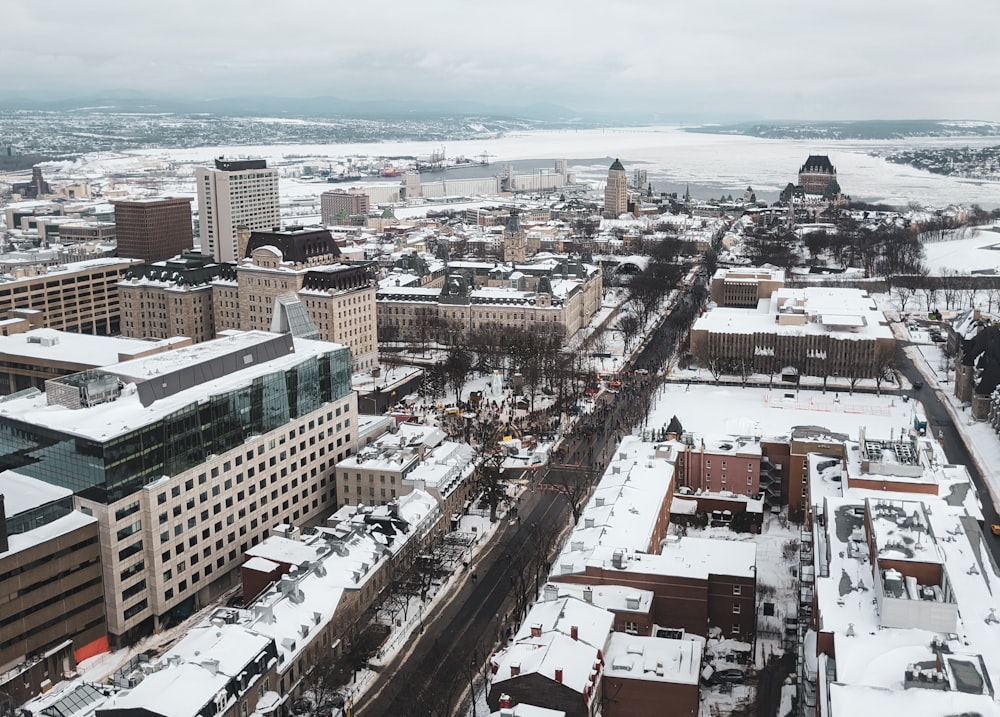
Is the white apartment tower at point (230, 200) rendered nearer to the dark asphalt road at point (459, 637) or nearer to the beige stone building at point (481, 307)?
the beige stone building at point (481, 307)

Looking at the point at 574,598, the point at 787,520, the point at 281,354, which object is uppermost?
the point at 281,354

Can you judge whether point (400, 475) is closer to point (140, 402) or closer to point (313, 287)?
point (140, 402)

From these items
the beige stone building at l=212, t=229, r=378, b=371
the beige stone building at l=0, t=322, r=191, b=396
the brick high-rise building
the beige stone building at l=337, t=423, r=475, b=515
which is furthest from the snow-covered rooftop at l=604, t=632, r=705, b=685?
the brick high-rise building

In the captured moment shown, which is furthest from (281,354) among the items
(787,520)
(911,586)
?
(911,586)

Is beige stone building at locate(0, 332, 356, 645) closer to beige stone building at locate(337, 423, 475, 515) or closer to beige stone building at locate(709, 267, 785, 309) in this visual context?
beige stone building at locate(337, 423, 475, 515)

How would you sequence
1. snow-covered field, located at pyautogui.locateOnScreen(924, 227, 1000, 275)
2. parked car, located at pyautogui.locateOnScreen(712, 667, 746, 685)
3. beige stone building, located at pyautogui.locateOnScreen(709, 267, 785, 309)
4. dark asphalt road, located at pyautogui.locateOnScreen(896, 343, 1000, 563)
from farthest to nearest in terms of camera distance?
snow-covered field, located at pyautogui.locateOnScreen(924, 227, 1000, 275), beige stone building, located at pyautogui.locateOnScreen(709, 267, 785, 309), dark asphalt road, located at pyautogui.locateOnScreen(896, 343, 1000, 563), parked car, located at pyautogui.locateOnScreen(712, 667, 746, 685)

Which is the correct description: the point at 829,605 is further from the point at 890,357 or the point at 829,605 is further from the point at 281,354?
the point at 890,357

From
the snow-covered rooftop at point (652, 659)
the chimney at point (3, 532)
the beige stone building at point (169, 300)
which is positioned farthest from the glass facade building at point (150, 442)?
the beige stone building at point (169, 300)
